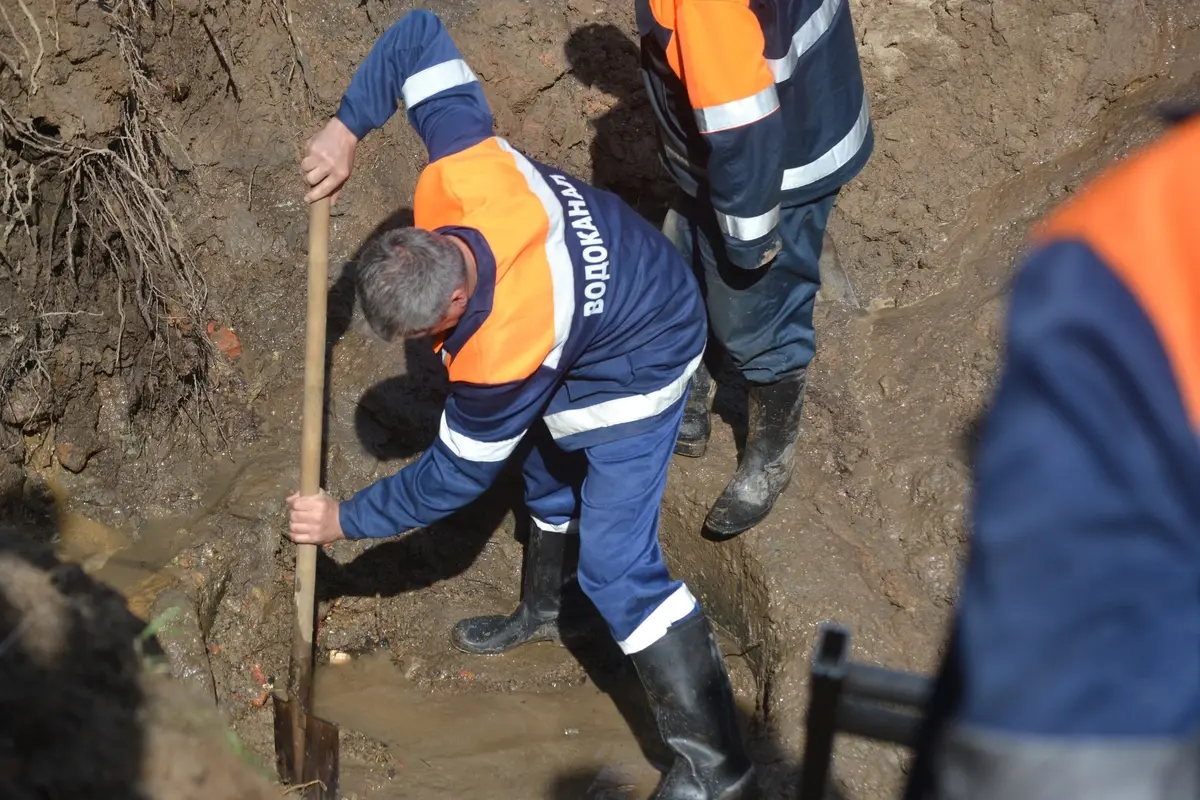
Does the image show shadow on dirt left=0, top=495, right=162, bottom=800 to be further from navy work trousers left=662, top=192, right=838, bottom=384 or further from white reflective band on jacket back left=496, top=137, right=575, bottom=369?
navy work trousers left=662, top=192, right=838, bottom=384

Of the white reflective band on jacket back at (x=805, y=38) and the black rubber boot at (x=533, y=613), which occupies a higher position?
the white reflective band on jacket back at (x=805, y=38)

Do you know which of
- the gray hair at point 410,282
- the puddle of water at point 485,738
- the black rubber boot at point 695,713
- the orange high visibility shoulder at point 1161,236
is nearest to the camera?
the orange high visibility shoulder at point 1161,236

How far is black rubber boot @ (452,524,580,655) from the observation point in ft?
11.7

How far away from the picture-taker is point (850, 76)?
3068mm

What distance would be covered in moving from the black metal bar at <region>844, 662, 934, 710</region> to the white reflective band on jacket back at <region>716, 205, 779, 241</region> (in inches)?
64.7

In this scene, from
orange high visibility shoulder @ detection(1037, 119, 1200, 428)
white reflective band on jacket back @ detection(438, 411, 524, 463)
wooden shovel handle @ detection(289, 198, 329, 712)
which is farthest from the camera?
wooden shovel handle @ detection(289, 198, 329, 712)

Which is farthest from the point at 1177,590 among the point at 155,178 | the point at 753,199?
the point at 155,178

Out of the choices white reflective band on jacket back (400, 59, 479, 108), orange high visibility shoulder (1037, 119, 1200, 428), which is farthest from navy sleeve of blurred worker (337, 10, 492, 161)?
orange high visibility shoulder (1037, 119, 1200, 428)

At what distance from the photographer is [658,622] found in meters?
2.86

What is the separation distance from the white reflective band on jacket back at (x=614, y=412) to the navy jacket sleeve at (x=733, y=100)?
0.54 metres

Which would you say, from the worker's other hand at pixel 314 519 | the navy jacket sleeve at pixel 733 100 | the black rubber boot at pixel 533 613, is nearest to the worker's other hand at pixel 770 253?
the navy jacket sleeve at pixel 733 100

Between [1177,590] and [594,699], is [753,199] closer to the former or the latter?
[594,699]

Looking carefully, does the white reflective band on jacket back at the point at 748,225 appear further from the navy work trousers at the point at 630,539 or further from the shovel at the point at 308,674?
the shovel at the point at 308,674

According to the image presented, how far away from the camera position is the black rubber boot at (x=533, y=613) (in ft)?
11.7
